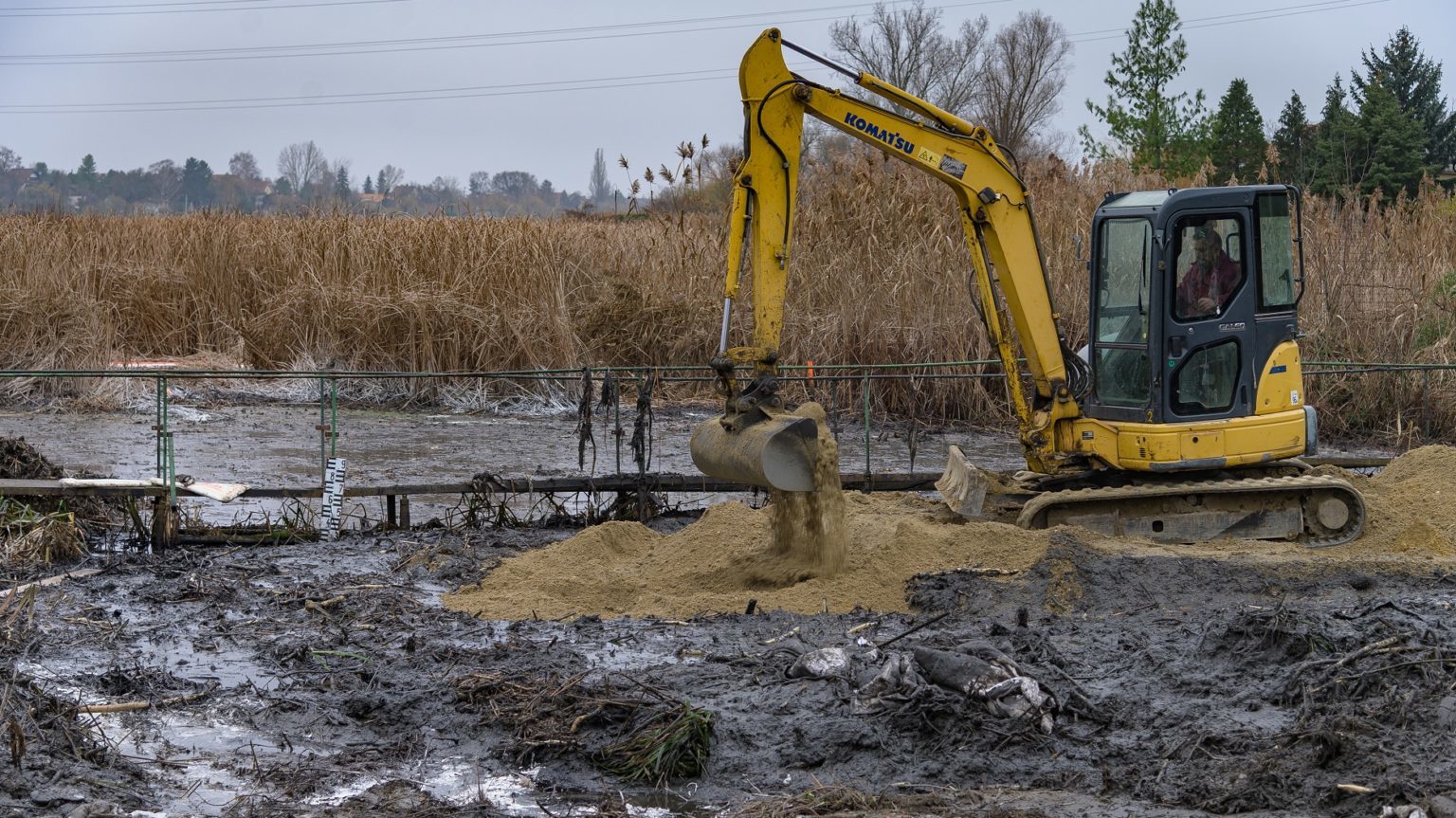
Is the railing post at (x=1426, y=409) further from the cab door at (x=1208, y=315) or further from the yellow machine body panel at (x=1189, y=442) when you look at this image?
the cab door at (x=1208, y=315)

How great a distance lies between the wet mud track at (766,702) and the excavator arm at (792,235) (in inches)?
46.6

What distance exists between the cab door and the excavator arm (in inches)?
28.2

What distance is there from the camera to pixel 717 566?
935cm

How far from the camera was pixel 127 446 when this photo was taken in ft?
49.1

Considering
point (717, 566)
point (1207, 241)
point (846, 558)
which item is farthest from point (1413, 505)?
point (717, 566)

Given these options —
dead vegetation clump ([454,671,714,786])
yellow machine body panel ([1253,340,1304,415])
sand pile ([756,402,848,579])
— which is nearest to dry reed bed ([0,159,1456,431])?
yellow machine body panel ([1253,340,1304,415])

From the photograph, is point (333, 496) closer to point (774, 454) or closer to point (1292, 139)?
point (774, 454)

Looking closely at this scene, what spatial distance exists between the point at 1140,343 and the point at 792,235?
246cm

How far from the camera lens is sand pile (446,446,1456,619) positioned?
8.56m

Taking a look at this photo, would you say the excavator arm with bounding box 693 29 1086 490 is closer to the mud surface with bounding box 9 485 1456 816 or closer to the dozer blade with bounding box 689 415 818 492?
the dozer blade with bounding box 689 415 818 492

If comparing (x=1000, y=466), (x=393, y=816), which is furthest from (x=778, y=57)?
(x=1000, y=466)

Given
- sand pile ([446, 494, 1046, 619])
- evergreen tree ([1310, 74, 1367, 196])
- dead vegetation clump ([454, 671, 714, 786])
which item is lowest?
dead vegetation clump ([454, 671, 714, 786])

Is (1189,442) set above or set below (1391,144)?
below

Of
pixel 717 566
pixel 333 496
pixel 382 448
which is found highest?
pixel 382 448
